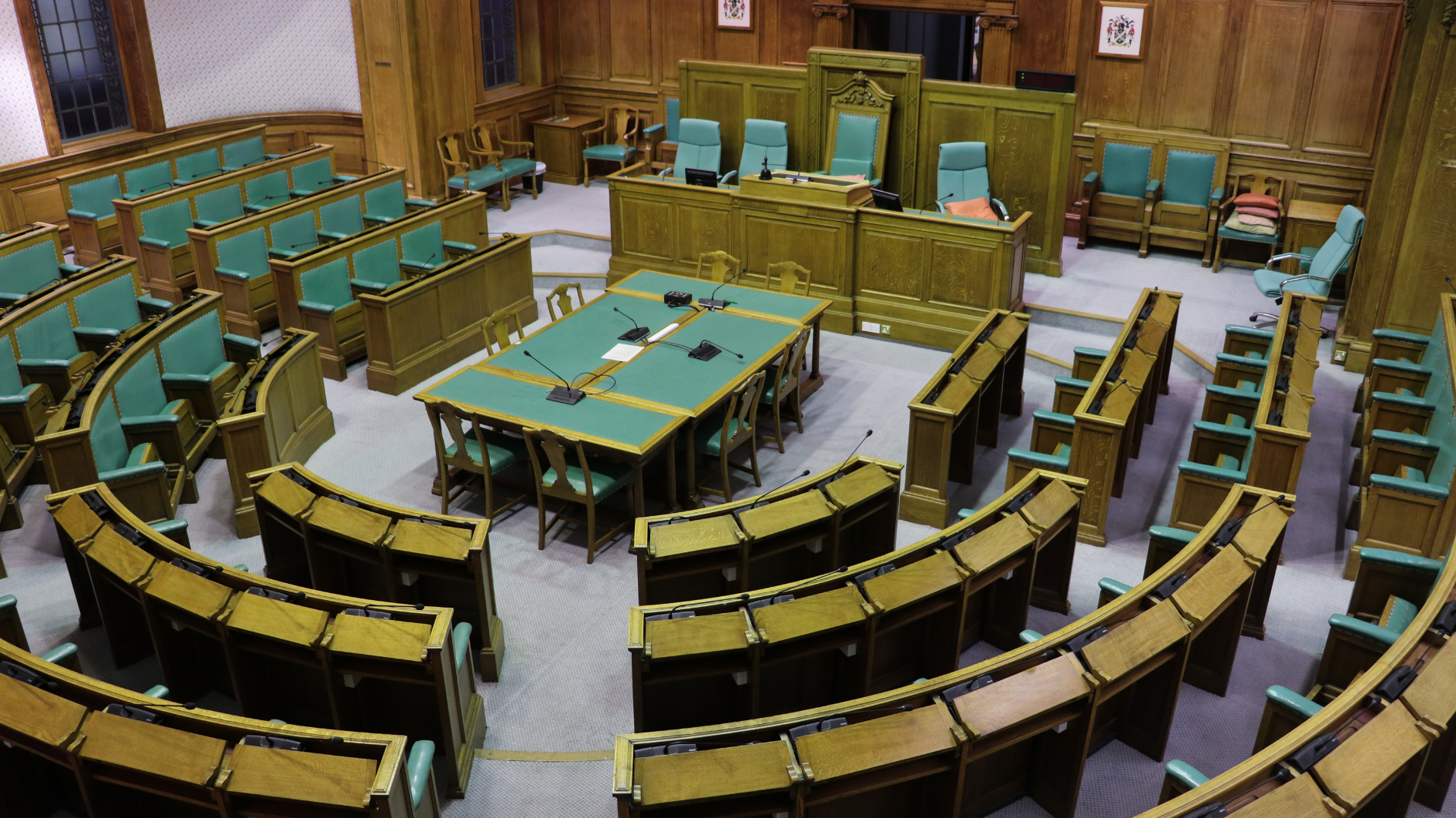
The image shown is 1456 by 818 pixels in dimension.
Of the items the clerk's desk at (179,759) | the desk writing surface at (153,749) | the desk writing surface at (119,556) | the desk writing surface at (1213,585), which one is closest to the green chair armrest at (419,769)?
the clerk's desk at (179,759)

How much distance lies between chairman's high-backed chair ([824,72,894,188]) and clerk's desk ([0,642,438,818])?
758cm

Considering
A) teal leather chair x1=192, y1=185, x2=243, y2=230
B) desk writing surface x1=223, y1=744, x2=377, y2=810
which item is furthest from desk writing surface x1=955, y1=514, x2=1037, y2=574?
teal leather chair x1=192, y1=185, x2=243, y2=230

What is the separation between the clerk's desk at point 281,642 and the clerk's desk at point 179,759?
47 centimetres

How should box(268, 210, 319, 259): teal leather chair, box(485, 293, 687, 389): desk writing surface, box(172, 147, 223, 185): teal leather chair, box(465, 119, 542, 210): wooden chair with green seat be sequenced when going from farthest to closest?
box(465, 119, 542, 210): wooden chair with green seat → box(172, 147, 223, 185): teal leather chair → box(268, 210, 319, 259): teal leather chair → box(485, 293, 687, 389): desk writing surface

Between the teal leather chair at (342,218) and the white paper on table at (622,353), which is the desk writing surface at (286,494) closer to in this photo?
the white paper on table at (622,353)

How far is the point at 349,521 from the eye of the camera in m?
5.13

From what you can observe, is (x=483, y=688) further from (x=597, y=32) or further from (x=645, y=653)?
(x=597, y=32)

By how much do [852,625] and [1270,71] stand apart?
807 cm

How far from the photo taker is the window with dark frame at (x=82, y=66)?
1079cm

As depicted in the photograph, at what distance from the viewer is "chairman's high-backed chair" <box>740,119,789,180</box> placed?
10852 millimetres

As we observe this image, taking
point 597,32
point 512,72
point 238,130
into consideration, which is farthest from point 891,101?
point 238,130

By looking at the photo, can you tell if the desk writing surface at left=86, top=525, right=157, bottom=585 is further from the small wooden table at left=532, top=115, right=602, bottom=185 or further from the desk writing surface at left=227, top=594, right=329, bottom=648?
the small wooden table at left=532, top=115, right=602, bottom=185

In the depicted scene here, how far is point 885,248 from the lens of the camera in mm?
8977

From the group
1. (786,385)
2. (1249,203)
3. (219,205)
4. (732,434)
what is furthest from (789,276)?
(219,205)
